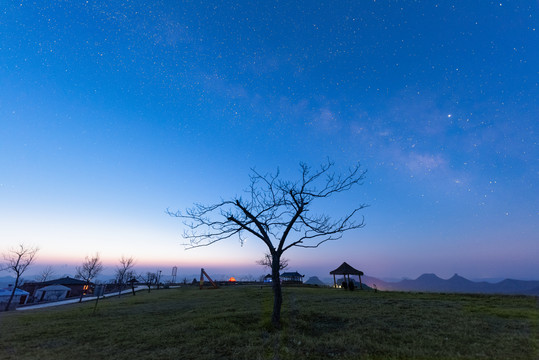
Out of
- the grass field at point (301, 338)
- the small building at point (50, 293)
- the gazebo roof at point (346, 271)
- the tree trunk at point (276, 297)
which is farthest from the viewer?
the small building at point (50, 293)

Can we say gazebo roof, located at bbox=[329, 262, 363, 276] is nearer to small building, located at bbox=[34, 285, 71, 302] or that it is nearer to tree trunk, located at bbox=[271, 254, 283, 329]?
tree trunk, located at bbox=[271, 254, 283, 329]

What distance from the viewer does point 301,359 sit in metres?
7.09

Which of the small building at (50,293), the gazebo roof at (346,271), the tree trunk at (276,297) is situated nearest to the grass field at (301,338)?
the tree trunk at (276,297)

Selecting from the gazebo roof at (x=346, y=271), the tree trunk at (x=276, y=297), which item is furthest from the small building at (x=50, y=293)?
the tree trunk at (x=276, y=297)

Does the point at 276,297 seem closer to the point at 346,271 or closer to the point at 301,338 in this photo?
the point at 301,338

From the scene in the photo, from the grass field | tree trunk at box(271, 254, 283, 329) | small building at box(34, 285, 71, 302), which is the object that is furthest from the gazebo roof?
small building at box(34, 285, 71, 302)

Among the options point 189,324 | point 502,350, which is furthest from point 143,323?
point 502,350

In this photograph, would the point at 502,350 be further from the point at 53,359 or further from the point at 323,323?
the point at 53,359

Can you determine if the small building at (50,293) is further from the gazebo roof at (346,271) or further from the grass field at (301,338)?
the gazebo roof at (346,271)

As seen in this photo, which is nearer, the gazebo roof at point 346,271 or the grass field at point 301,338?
the grass field at point 301,338

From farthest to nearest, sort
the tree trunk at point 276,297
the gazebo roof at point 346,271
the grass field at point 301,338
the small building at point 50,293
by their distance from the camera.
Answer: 1. the small building at point 50,293
2. the gazebo roof at point 346,271
3. the tree trunk at point 276,297
4. the grass field at point 301,338

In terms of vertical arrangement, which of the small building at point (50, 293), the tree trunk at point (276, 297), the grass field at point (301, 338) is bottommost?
the small building at point (50, 293)

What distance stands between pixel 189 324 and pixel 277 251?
5.61 meters

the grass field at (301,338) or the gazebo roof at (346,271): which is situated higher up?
the gazebo roof at (346,271)
